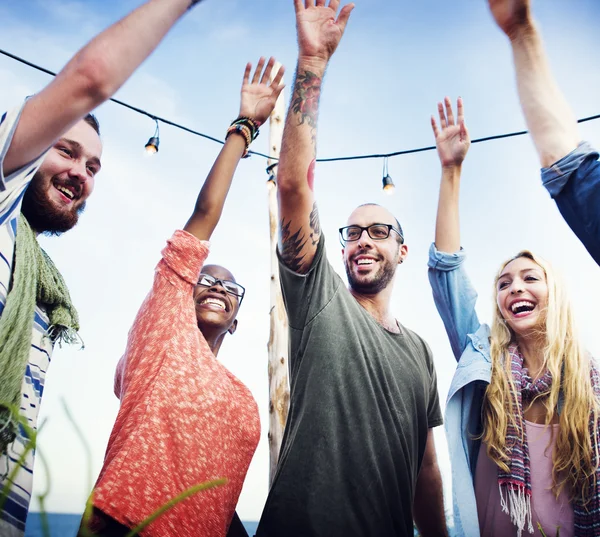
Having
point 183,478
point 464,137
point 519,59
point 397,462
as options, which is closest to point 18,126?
point 183,478

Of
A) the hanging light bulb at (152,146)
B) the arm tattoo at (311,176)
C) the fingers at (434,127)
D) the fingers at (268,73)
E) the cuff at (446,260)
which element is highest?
the hanging light bulb at (152,146)

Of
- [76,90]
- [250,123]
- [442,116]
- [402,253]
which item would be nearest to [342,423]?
[402,253]

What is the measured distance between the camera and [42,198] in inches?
67.6

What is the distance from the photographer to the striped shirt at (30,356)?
1.16 m

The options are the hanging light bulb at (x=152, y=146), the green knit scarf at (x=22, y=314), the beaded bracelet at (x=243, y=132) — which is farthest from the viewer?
the hanging light bulb at (x=152, y=146)

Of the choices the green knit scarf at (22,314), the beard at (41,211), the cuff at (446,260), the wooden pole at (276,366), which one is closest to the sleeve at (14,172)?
the green knit scarf at (22,314)

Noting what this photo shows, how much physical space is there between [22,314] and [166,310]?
0.46m

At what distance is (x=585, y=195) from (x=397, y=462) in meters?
1.02

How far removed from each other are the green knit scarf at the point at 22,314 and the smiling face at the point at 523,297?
1943mm

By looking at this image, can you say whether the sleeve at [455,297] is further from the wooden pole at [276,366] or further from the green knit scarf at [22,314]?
the green knit scarf at [22,314]

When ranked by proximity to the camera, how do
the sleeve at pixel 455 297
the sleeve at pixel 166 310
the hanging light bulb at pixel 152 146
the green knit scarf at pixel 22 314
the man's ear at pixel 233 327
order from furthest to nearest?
the hanging light bulb at pixel 152 146
the man's ear at pixel 233 327
the sleeve at pixel 455 297
the sleeve at pixel 166 310
the green knit scarf at pixel 22 314

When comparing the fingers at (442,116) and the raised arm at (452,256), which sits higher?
the fingers at (442,116)

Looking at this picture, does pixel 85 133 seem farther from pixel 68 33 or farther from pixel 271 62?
pixel 68 33

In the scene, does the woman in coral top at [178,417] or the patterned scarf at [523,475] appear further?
the patterned scarf at [523,475]
